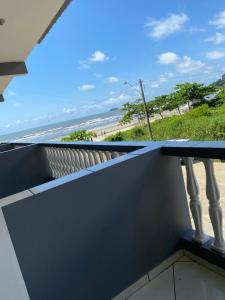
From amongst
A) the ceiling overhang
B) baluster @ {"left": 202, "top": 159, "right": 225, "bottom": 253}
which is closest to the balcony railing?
baluster @ {"left": 202, "top": 159, "right": 225, "bottom": 253}

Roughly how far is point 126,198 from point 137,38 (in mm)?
78464

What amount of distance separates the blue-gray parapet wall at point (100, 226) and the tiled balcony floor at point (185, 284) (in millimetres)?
87

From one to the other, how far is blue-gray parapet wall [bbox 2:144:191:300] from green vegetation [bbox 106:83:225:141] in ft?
53.2

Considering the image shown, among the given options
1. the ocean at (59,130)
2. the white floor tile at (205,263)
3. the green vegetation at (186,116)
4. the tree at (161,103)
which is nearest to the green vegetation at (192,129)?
the green vegetation at (186,116)

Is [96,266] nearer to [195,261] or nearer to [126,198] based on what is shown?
[126,198]

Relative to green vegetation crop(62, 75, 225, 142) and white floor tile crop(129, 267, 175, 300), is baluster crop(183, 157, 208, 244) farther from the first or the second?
green vegetation crop(62, 75, 225, 142)

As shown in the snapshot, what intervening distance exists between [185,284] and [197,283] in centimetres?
7

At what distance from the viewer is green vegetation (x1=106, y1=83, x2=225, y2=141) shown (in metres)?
19.1

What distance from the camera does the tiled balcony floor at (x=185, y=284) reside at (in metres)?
1.55

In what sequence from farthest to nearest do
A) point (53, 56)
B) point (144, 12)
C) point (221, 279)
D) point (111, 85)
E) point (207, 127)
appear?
point (111, 85), point (53, 56), point (144, 12), point (207, 127), point (221, 279)

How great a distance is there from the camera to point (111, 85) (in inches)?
3369

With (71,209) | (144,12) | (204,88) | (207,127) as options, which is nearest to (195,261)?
(71,209)

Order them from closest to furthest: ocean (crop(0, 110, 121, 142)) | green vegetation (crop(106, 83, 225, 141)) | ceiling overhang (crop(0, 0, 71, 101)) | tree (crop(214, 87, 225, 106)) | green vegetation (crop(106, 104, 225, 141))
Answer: ceiling overhang (crop(0, 0, 71, 101))
green vegetation (crop(106, 104, 225, 141))
green vegetation (crop(106, 83, 225, 141))
tree (crop(214, 87, 225, 106))
ocean (crop(0, 110, 121, 142))

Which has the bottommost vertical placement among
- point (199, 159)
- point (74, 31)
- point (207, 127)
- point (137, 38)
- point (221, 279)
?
point (207, 127)
